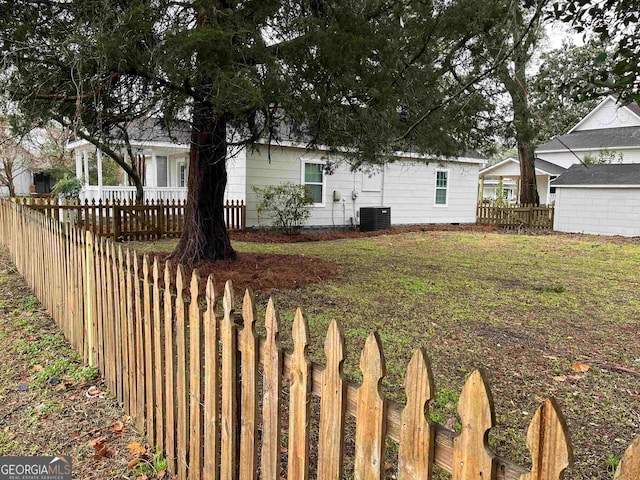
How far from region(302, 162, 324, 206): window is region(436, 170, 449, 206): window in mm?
5881

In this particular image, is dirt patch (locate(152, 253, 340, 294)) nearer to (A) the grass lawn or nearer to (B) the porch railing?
(A) the grass lawn

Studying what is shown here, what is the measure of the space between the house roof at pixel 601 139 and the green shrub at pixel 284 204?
57.6 ft

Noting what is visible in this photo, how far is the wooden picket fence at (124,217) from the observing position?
11.5 metres

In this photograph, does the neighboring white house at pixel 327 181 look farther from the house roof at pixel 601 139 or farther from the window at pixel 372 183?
the house roof at pixel 601 139

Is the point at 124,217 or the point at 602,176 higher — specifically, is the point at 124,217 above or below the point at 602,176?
below

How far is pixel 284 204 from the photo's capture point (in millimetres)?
13930

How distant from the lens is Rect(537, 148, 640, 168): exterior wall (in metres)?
24.4

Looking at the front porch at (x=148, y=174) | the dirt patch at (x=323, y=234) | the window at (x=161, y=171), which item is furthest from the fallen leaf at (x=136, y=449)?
the window at (x=161, y=171)

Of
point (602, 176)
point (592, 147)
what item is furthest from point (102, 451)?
point (592, 147)

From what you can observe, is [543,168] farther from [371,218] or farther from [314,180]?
[314,180]

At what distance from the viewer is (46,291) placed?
5.25 metres

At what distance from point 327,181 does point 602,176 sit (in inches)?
434

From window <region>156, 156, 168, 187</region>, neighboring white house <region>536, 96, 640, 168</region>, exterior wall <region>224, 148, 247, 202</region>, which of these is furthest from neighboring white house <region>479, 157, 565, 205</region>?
window <region>156, 156, 168, 187</region>

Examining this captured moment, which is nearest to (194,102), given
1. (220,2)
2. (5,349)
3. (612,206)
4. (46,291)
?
(220,2)
